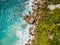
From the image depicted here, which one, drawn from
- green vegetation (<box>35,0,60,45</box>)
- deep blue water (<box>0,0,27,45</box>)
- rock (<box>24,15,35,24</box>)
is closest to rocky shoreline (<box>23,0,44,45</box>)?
rock (<box>24,15,35,24</box>)

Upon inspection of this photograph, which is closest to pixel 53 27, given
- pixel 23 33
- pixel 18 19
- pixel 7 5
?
pixel 23 33

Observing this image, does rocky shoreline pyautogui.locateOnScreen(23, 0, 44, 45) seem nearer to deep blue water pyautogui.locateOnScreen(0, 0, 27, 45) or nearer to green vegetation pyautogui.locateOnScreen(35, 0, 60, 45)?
green vegetation pyautogui.locateOnScreen(35, 0, 60, 45)

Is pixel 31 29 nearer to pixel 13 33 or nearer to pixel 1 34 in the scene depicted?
pixel 13 33

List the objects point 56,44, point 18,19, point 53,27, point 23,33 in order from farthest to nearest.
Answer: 1. point 18,19
2. point 23,33
3. point 53,27
4. point 56,44

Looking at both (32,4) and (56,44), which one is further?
(32,4)

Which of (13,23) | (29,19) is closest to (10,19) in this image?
(13,23)

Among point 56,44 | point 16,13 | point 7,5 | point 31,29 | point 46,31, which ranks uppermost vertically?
point 7,5

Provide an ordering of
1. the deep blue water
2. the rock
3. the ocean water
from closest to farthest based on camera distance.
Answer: the ocean water
the deep blue water
the rock
